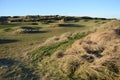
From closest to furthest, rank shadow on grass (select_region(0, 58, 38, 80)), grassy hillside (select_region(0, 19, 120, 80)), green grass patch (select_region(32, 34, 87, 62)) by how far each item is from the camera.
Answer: grassy hillside (select_region(0, 19, 120, 80)), shadow on grass (select_region(0, 58, 38, 80)), green grass patch (select_region(32, 34, 87, 62))

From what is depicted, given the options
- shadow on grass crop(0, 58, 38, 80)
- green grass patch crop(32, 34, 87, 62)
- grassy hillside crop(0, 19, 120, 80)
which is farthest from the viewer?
green grass patch crop(32, 34, 87, 62)

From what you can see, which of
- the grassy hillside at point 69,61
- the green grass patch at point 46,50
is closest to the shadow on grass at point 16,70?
the grassy hillside at point 69,61

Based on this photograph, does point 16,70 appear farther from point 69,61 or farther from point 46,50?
point 46,50

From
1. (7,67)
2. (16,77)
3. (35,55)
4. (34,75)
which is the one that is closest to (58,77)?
(34,75)

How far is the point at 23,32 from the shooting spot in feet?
65.4

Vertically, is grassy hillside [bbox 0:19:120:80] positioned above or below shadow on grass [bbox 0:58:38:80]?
above

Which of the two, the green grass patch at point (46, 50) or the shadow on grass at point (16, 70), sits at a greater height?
the green grass patch at point (46, 50)

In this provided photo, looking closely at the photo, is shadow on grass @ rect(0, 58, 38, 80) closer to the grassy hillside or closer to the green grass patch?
the grassy hillside

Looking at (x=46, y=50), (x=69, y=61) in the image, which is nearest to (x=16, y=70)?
(x=69, y=61)

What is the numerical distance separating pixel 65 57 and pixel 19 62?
→ 6.14ft

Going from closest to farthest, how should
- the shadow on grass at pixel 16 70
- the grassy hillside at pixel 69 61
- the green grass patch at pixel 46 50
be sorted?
the grassy hillside at pixel 69 61, the shadow on grass at pixel 16 70, the green grass patch at pixel 46 50

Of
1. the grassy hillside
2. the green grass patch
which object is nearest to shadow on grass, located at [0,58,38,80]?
the grassy hillside

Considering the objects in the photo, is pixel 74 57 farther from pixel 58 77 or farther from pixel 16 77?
pixel 16 77

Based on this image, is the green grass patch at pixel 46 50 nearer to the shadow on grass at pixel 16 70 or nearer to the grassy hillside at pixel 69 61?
the grassy hillside at pixel 69 61
